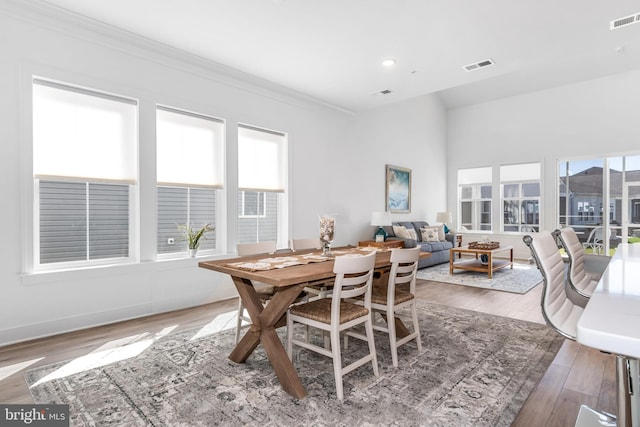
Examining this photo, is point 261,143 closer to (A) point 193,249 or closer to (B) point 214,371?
(A) point 193,249

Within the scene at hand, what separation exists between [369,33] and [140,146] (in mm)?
2698

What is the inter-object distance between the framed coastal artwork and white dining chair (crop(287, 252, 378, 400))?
5.17 m

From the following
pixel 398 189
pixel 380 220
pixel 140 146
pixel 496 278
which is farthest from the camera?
pixel 398 189

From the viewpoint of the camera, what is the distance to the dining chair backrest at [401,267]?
8.03 ft

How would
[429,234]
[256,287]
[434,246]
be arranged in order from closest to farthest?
[256,287] < [434,246] < [429,234]

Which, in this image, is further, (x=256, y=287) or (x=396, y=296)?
(x=256, y=287)

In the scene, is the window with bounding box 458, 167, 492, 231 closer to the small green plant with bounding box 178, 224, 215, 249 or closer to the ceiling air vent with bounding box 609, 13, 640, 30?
the ceiling air vent with bounding box 609, 13, 640, 30

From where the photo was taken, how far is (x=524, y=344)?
2.87 meters

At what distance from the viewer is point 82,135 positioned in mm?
3309

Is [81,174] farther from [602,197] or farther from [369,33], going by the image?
[602,197]

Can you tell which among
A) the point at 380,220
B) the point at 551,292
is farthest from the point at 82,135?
the point at 380,220

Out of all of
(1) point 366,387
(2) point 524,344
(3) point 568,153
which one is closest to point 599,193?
(3) point 568,153

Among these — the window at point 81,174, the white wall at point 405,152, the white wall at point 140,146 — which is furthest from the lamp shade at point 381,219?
the window at point 81,174

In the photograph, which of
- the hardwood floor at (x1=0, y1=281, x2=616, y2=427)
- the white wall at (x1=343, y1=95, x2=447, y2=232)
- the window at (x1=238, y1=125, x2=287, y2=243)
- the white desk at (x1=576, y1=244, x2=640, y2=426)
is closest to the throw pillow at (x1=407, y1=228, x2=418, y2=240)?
the white wall at (x1=343, y1=95, x2=447, y2=232)
